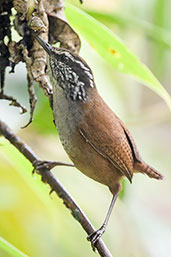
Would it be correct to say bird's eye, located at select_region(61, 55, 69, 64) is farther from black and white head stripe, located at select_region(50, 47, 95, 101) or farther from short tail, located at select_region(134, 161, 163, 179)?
short tail, located at select_region(134, 161, 163, 179)

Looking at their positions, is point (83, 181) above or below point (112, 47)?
below

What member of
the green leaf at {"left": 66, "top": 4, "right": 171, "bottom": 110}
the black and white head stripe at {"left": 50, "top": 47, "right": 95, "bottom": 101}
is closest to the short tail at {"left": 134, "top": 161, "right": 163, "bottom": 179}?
the black and white head stripe at {"left": 50, "top": 47, "right": 95, "bottom": 101}

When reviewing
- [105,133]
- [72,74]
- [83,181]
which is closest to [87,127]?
[105,133]

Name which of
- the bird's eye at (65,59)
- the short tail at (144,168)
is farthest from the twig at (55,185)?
the short tail at (144,168)

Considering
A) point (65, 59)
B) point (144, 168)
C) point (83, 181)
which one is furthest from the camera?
point (83, 181)

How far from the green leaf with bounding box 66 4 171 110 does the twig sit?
1.13 ft

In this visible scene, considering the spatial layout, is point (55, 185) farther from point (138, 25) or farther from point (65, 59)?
point (138, 25)

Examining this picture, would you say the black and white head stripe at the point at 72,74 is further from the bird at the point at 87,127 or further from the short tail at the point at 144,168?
the short tail at the point at 144,168

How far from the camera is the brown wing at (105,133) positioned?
5.98 ft

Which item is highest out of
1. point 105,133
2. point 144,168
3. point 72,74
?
point 72,74

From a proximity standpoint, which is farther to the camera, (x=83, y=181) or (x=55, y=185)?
(x=83, y=181)

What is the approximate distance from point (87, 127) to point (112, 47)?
317 mm

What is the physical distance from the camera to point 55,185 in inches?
62.2

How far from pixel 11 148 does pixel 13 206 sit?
0.39 meters
